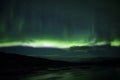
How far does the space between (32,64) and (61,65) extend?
10.4 m

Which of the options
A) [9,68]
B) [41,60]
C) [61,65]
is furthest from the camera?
[41,60]

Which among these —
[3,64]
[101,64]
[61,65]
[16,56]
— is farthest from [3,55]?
[101,64]

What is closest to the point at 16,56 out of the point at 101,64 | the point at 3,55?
the point at 3,55

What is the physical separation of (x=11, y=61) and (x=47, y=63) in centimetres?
1292

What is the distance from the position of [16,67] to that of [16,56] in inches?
580

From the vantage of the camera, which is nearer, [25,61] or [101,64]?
[25,61]

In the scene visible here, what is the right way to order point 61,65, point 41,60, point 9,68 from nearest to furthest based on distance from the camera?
point 9,68, point 61,65, point 41,60

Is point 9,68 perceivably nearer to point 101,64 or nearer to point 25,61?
point 25,61

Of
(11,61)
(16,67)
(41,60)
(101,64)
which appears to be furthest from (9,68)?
(101,64)

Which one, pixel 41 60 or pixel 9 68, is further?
pixel 41 60

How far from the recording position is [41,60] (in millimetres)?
128875

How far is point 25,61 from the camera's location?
126250mm

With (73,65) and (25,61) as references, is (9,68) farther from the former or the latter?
(73,65)

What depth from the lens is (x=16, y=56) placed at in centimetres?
12962
